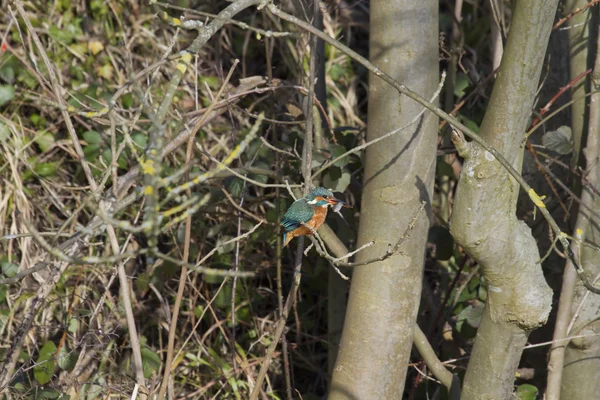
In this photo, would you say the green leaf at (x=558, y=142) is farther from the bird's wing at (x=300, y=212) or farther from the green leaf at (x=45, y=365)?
the green leaf at (x=45, y=365)

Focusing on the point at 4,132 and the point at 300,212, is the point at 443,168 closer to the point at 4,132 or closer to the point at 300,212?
the point at 300,212

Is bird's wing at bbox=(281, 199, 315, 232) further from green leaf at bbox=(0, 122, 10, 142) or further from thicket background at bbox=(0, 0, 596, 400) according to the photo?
green leaf at bbox=(0, 122, 10, 142)

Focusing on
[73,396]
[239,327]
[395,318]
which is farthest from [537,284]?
[73,396]

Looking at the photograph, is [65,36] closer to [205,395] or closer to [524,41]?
[205,395]

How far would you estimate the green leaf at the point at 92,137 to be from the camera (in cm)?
342

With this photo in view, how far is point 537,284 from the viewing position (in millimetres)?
2314

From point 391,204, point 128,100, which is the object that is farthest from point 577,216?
point 128,100

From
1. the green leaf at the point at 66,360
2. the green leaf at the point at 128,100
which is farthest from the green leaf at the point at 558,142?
the green leaf at the point at 66,360

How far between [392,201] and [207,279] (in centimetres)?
118

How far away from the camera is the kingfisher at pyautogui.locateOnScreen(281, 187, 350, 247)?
2332mm

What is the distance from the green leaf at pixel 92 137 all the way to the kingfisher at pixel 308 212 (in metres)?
1.33

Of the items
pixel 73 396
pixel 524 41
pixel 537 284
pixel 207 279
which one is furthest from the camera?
pixel 207 279

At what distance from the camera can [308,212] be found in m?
2.33

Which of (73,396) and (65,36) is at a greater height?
(65,36)
